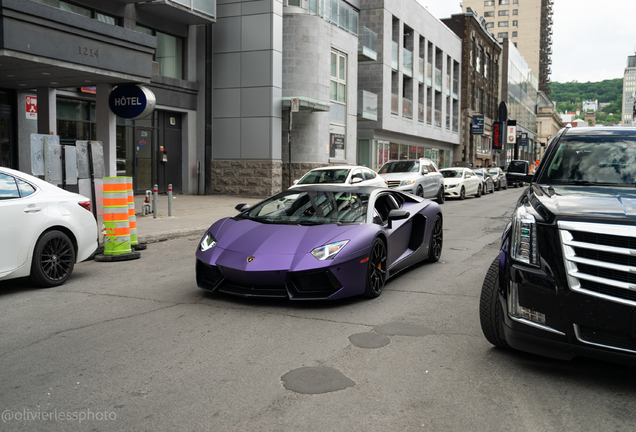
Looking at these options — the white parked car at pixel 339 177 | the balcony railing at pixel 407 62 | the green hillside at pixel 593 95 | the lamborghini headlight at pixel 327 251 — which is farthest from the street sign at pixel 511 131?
the green hillside at pixel 593 95

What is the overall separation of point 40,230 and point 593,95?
174 meters

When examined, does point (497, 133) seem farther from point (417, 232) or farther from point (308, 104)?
point (417, 232)

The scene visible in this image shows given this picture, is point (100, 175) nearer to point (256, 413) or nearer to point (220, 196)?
point (256, 413)

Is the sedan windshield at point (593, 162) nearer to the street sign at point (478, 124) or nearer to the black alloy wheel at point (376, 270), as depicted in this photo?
the black alloy wheel at point (376, 270)

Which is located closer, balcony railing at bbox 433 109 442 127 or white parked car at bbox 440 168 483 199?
white parked car at bbox 440 168 483 199

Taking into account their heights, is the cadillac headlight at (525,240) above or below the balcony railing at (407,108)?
below

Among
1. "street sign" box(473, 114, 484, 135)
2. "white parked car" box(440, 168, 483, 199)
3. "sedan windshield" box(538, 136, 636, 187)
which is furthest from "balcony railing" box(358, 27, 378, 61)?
"sedan windshield" box(538, 136, 636, 187)

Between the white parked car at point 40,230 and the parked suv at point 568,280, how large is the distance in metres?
5.23

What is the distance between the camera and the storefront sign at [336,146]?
89.8 ft

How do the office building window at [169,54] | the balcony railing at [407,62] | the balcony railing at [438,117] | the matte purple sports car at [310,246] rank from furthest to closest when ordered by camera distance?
the balcony railing at [438,117] < the balcony railing at [407,62] < the office building window at [169,54] < the matte purple sports car at [310,246]

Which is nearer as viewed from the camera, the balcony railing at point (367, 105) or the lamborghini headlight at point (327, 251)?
the lamborghini headlight at point (327, 251)

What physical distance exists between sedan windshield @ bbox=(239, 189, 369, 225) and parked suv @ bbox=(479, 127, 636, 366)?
2.50 metres

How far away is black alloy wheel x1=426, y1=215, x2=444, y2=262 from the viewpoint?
8.81 metres

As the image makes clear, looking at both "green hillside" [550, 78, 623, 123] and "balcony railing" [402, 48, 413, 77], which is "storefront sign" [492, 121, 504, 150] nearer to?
"balcony railing" [402, 48, 413, 77]
